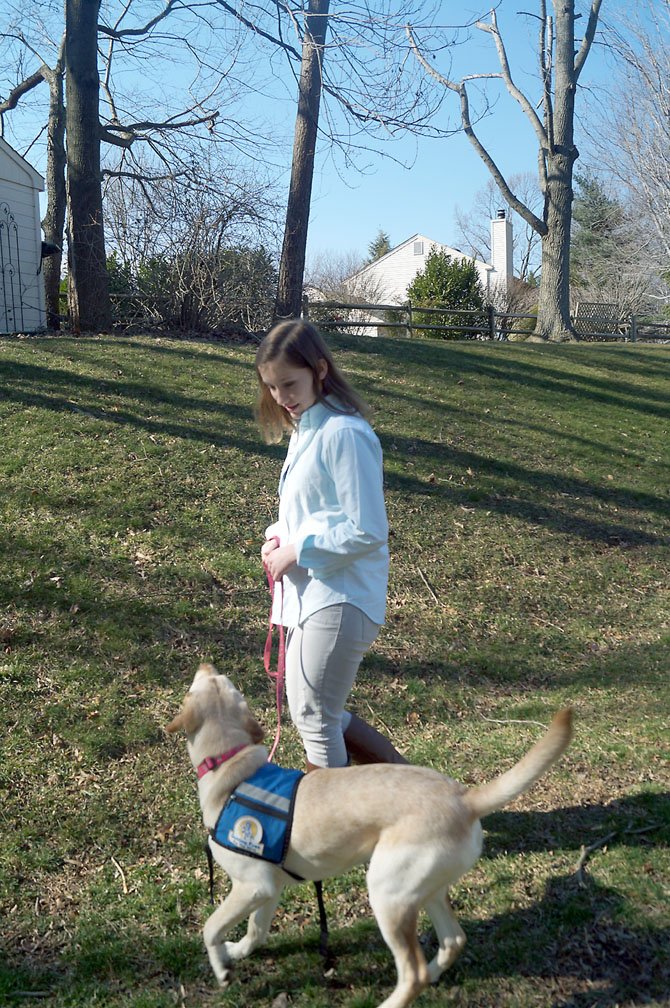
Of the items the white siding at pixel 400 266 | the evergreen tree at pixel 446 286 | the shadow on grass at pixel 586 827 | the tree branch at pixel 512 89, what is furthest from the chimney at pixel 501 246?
the shadow on grass at pixel 586 827

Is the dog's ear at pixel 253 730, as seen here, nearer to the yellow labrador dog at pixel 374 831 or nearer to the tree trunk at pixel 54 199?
the yellow labrador dog at pixel 374 831

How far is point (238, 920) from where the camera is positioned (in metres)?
2.95

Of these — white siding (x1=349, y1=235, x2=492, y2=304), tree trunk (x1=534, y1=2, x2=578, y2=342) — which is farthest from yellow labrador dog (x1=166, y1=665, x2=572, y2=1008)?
white siding (x1=349, y1=235, x2=492, y2=304)

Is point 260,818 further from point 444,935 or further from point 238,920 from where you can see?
point 444,935

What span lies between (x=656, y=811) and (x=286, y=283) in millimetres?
11366

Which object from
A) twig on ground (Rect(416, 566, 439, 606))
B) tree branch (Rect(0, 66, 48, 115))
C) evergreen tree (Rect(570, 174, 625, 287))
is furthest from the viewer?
evergreen tree (Rect(570, 174, 625, 287))

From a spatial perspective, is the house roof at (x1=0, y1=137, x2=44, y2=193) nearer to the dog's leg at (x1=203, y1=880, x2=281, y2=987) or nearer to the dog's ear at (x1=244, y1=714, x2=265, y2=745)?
the dog's ear at (x1=244, y1=714, x2=265, y2=745)

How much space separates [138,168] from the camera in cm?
1439

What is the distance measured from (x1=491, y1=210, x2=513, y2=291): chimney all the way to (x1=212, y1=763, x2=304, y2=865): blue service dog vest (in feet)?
177

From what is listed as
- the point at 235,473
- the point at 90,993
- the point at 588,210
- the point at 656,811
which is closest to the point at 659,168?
the point at 588,210

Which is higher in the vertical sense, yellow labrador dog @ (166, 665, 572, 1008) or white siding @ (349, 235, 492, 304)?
white siding @ (349, 235, 492, 304)

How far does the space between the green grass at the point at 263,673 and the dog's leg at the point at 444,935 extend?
124 mm

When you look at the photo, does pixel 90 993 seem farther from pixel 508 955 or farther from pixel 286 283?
pixel 286 283

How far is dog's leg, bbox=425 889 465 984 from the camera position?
293 cm
